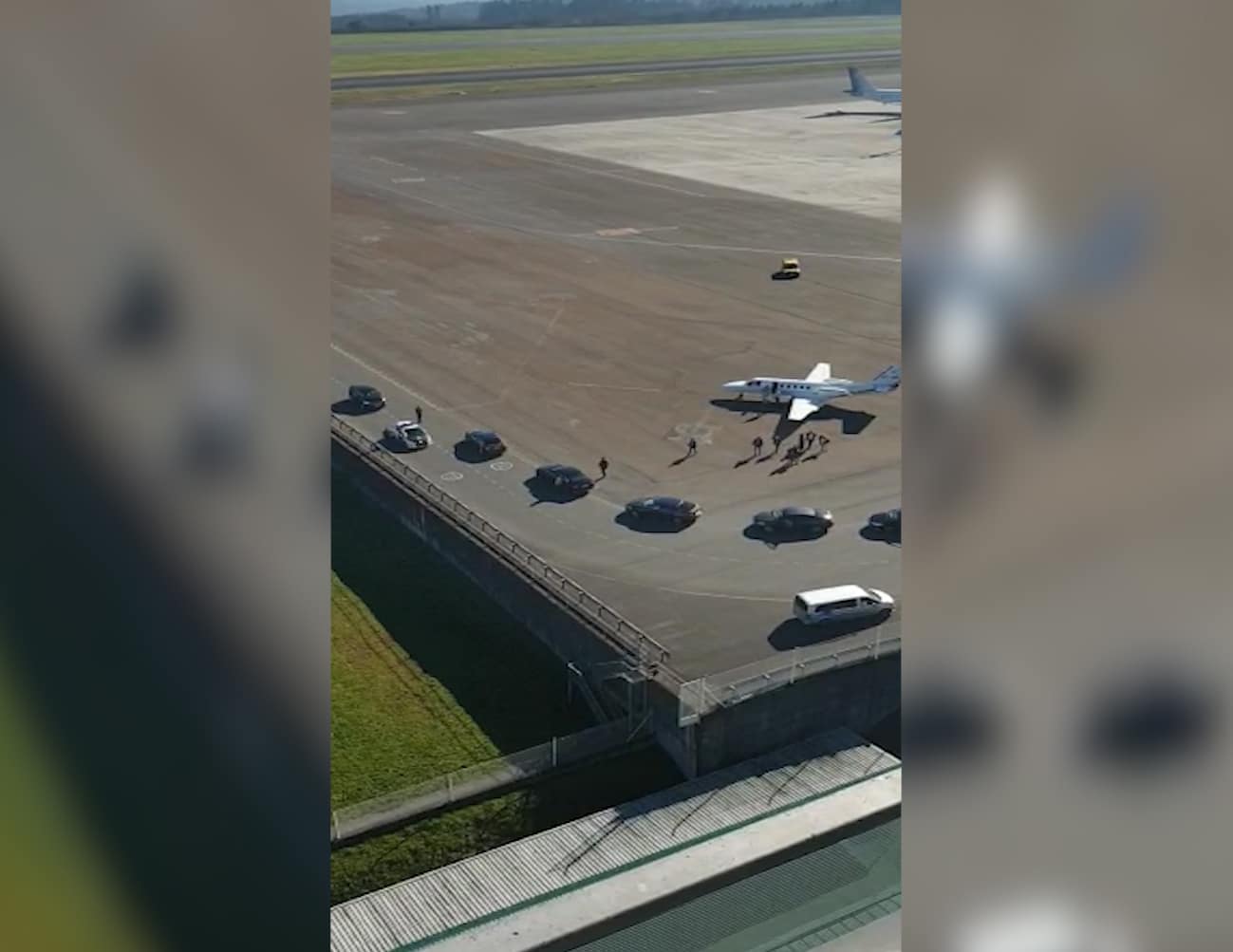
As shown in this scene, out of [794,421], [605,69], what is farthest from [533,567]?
[605,69]

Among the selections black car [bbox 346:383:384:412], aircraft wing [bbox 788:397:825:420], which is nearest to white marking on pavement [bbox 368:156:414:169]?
black car [bbox 346:383:384:412]

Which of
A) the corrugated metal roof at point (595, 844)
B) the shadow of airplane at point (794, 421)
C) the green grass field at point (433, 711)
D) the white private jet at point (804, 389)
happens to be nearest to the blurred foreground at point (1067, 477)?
the corrugated metal roof at point (595, 844)

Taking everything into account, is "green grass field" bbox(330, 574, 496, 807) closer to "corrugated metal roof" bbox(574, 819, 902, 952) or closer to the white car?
the white car

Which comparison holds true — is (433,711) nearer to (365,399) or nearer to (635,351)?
(365,399)

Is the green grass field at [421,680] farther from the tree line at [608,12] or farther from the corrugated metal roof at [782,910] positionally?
the tree line at [608,12]

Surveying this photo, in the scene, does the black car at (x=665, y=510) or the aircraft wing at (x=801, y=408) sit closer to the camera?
the black car at (x=665, y=510)

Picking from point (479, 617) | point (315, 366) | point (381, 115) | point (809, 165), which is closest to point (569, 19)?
point (381, 115)

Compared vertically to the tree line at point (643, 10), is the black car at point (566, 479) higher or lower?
lower
